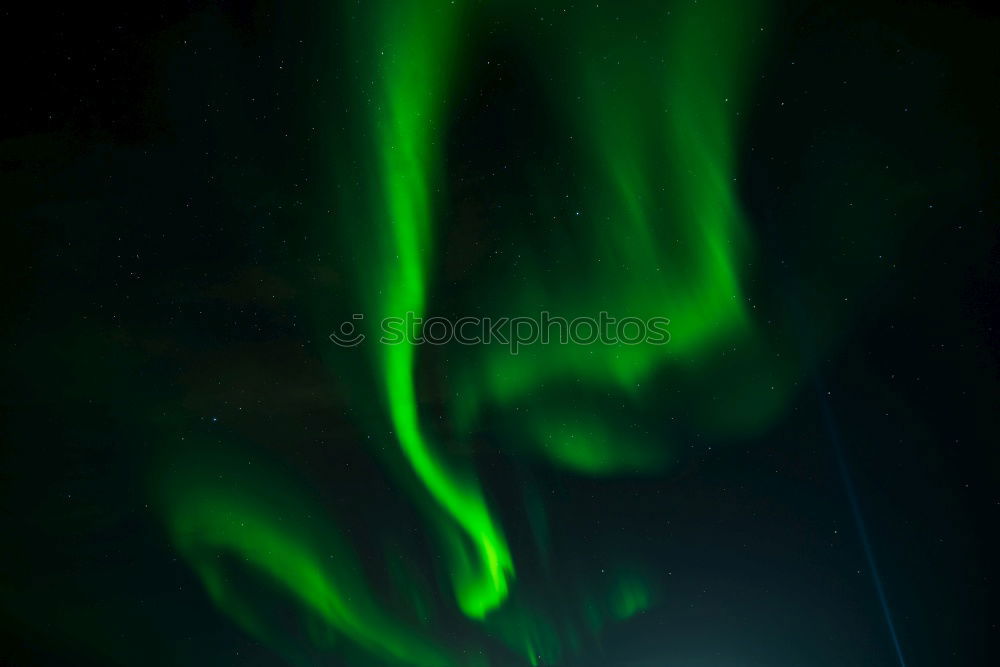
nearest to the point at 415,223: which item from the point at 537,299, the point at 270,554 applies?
the point at 537,299

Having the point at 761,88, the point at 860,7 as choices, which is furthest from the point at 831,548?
the point at 860,7

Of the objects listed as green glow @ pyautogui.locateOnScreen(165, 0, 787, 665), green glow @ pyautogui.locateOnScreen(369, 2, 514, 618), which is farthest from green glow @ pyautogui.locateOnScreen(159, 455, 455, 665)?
green glow @ pyautogui.locateOnScreen(369, 2, 514, 618)

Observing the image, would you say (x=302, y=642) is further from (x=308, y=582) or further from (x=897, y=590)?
(x=897, y=590)

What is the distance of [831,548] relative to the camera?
102 inches
